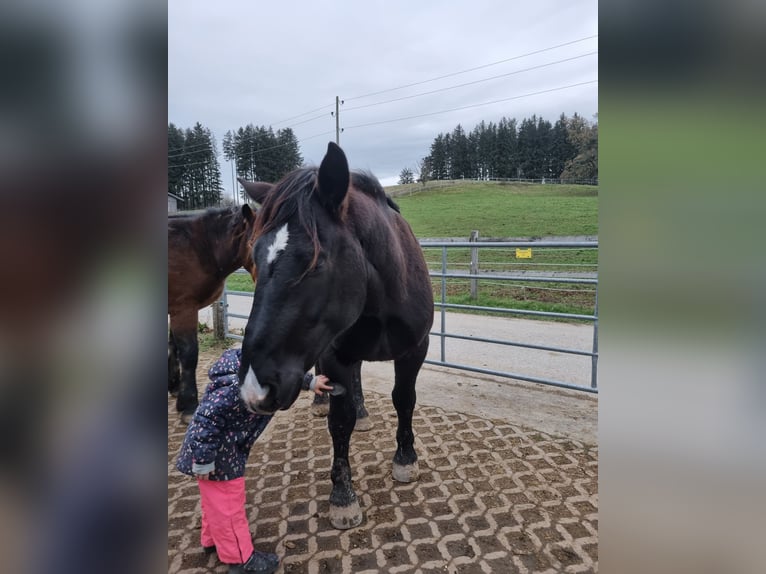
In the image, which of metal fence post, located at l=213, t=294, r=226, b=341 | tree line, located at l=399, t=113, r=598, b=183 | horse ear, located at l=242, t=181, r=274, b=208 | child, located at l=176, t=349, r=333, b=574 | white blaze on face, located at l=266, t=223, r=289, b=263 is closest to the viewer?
white blaze on face, located at l=266, t=223, r=289, b=263

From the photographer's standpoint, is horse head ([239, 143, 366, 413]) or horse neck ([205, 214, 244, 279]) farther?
horse neck ([205, 214, 244, 279])

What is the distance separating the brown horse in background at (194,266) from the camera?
12.2ft

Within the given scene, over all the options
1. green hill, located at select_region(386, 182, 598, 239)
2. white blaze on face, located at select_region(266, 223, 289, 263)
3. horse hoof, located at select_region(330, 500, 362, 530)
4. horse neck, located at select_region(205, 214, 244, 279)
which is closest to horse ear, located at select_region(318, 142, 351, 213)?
white blaze on face, located at select_region(266, 223, 289, 263)

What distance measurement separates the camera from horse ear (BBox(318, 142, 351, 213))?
1.71 metres

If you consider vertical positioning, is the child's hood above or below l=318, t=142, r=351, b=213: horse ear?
below

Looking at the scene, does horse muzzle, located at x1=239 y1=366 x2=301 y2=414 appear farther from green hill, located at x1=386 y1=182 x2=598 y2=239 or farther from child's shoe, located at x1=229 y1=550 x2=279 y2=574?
green hill, located at x1=386 y1=182 x2=598 y2=239

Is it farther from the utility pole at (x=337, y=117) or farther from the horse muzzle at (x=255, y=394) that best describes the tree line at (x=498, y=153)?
the horse muzzle at (x=255, y=394)

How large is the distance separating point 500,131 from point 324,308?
1600 inches

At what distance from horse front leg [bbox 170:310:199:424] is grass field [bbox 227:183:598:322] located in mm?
3438

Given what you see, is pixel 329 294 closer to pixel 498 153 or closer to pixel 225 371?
pixel 225 371
